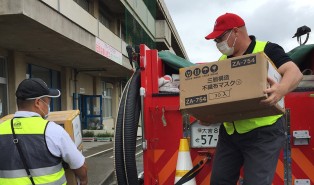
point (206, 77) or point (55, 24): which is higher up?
point (55, 24)

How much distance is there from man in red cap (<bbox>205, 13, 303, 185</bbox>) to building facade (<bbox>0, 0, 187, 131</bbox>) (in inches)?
72.1

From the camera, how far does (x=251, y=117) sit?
2.60 metres

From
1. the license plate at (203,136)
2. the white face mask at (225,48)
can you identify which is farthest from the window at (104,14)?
the white face mask at (225,48)

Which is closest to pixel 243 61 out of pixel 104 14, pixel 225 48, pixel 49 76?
pixel 225 48

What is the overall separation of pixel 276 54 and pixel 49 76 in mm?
14672

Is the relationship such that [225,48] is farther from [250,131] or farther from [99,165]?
[99,165]

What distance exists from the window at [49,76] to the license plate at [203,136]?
11.9 metres

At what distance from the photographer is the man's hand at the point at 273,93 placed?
7.34 feet

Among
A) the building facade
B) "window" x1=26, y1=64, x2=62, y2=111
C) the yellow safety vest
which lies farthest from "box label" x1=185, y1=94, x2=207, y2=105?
"window" x1=26, y1=64, x2=62, y2=111

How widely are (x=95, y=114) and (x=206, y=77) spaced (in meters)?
19.2

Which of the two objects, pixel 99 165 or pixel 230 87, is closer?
pixel 230 87

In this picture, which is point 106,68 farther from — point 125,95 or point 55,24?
point 125,95

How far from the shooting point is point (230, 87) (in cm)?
234

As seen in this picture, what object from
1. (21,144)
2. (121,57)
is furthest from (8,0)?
(121,57)
